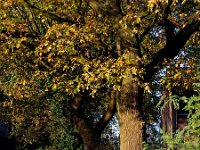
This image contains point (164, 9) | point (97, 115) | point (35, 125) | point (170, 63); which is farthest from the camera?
point (97, 115)

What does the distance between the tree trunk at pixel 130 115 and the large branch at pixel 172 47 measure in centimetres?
58

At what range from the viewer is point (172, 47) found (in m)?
14.2

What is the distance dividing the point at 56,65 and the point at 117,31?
337 cm

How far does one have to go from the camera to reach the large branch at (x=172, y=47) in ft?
44.7

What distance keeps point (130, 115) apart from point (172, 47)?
7.99ft

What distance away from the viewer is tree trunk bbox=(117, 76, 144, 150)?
43.8ft

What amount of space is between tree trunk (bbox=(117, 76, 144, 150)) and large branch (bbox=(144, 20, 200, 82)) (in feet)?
1.90

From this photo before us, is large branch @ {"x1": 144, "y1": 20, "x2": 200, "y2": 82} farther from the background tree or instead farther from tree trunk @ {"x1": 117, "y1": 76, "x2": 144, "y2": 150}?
tree trunk @ {"x1": 117, "y1": 76, "x2": 144, "y2": 150}

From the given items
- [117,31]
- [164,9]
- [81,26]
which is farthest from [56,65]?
[164,9]

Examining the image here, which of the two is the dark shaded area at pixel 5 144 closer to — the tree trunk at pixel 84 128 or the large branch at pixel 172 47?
the tree trunk at pixel 84 128

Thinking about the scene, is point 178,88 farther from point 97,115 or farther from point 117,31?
point 97,115

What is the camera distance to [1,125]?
40.2m

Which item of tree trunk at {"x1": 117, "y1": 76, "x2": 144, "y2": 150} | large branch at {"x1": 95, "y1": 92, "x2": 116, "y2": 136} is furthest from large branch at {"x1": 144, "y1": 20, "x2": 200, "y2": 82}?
large branch at {"x1": 95, "y1": 92, "x2": 116, "y2": 136}

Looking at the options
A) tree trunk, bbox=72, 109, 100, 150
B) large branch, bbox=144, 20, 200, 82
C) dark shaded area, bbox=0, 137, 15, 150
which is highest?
dark shaded area, bbox=0, 137, 15, 150
